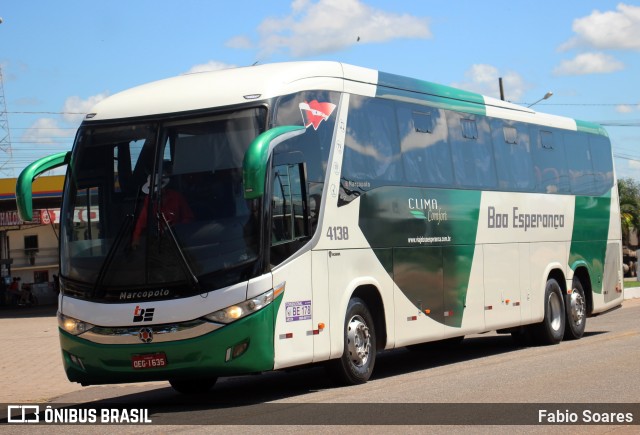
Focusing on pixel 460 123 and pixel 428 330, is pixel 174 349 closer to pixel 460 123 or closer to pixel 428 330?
pixel 428 330

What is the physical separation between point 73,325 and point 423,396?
3884 mm

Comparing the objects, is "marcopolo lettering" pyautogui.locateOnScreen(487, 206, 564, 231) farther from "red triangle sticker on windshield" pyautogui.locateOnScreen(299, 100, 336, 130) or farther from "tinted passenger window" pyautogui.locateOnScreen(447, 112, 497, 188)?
"red triangle sticker on windshield" pyautogui.locateOnScreen(299, 100, 336, 130)

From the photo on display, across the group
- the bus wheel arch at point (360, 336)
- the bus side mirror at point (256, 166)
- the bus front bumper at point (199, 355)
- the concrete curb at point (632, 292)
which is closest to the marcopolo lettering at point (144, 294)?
the bus front bumper at point (199, 355)

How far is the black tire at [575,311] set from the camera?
19797mm

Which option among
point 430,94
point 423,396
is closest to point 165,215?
point 423,396

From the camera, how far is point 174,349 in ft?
37.4

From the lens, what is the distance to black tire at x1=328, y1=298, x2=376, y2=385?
1304cm

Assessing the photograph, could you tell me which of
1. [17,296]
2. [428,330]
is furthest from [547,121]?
[17,296]

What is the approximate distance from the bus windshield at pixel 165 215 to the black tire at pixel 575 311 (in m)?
9.80

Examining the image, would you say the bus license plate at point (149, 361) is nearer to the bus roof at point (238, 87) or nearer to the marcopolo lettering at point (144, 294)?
the marcopolo lettering at point (144, 294)

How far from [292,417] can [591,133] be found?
13.0 metres

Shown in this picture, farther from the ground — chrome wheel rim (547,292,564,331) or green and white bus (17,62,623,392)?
green and white bus (17,62,623,392)

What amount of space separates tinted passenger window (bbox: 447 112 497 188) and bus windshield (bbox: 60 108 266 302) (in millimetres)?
5182

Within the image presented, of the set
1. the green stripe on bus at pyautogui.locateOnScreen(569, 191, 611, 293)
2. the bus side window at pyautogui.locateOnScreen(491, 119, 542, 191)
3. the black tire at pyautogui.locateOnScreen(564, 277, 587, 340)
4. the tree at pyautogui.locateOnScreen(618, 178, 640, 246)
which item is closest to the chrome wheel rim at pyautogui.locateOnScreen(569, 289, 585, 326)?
the black tire at pyautogui.locateOnScreen(564, 277, 587, 340)
